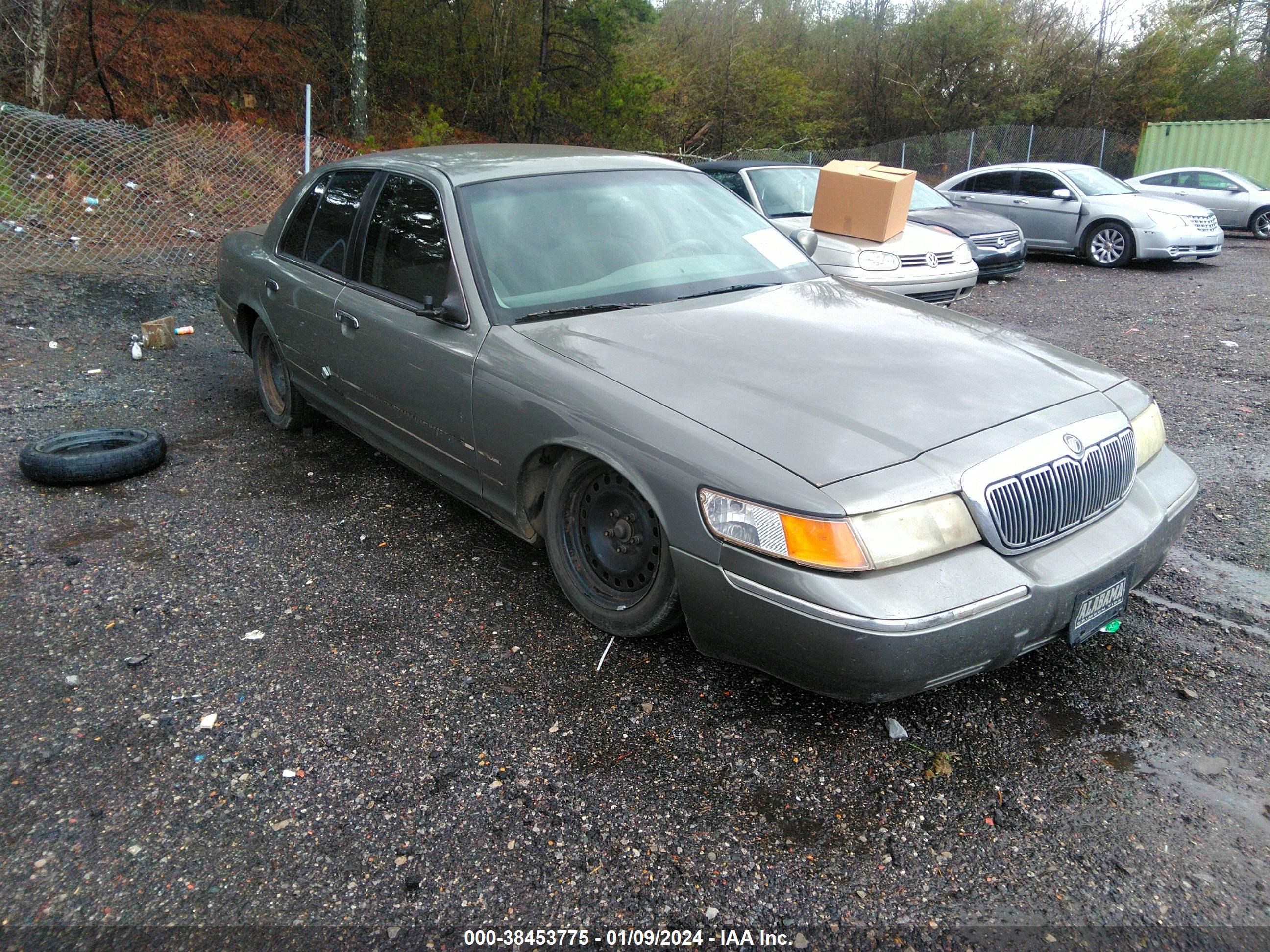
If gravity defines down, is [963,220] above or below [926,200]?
below

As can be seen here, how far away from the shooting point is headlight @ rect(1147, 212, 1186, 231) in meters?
12.1

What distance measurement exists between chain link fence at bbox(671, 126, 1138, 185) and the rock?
2396 cm

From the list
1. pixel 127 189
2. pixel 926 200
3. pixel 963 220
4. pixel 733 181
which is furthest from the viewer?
pixel 926 200

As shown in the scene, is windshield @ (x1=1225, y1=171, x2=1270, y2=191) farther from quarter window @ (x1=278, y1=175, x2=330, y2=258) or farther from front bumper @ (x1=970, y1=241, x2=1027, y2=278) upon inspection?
quarter window @ (x1=278, y1=175, x2=330, y2=258)

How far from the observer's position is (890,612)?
2373 millimetres

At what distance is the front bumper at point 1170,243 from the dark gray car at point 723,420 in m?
10.1

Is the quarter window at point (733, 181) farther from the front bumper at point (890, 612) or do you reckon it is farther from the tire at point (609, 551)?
the front bumper at point (890, 612)

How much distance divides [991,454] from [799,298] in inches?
54.0

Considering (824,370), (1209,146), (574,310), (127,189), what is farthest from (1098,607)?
(1209,146)

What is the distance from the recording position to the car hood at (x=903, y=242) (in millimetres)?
7992

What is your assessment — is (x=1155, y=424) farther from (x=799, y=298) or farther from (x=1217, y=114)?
(x=1217, y=114)

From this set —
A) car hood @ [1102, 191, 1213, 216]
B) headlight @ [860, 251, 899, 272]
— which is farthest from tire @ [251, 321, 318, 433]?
car hood @ [1102, 191, 1213, 216]

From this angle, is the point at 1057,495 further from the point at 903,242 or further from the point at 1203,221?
the point at 1203,221

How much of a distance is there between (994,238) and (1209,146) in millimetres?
15910
